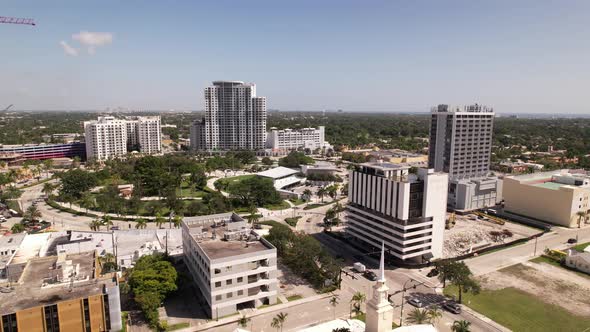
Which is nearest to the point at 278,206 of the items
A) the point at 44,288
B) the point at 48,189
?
the point at 48,189

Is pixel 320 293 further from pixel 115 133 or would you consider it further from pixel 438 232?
pixel 115 133

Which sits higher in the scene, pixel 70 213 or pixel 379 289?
pixel 379 289

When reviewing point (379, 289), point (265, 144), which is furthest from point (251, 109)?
point (379, 289)

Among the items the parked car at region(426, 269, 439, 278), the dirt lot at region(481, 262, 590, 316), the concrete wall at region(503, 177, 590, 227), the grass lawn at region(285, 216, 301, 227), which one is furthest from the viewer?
the grass lawn at region(285, 216, 301, 227)

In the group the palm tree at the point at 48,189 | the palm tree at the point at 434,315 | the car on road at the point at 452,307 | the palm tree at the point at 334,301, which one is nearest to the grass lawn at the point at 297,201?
the palm tree at the point at 334,301

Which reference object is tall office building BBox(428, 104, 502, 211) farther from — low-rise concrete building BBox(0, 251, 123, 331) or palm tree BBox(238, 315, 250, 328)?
low-rise concrete building BBox(0, 251, 123, 331)

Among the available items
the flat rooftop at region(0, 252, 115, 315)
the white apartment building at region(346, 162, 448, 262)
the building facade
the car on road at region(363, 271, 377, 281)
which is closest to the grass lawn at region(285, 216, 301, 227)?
the white apartment building at region(346, 162, 448, 262)

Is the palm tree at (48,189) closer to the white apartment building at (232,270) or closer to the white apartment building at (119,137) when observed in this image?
the white apartment building at (119,137)
